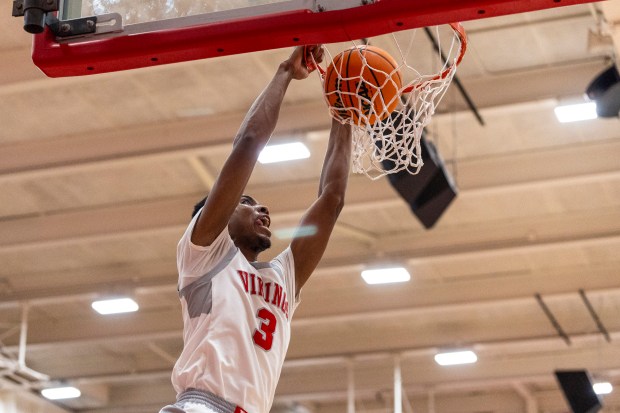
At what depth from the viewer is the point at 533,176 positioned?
11.1 meters

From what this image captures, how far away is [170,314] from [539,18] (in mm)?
7608

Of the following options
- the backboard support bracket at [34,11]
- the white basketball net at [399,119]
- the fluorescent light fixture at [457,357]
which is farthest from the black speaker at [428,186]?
the fluorescent light fixture at [457,357]

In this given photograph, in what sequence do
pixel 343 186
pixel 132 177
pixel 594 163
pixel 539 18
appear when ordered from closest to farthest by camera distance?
pixel 343 186 < pixel 539 18 < pixel 594 163 < pixel 132 177

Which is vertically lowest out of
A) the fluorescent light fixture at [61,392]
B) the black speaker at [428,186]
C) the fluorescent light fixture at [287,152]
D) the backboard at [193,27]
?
the backboard at [193,27]

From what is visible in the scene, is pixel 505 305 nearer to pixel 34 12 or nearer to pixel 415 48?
pixel 415 48

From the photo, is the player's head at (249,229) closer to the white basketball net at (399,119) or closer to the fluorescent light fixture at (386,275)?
the white basketball net at (399,119)

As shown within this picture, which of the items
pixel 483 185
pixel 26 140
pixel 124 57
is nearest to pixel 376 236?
pixel 483 185

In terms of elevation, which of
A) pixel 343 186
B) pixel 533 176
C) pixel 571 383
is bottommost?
pixel 343 186

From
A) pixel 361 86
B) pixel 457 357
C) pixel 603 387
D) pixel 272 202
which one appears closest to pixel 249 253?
pixel 361 86

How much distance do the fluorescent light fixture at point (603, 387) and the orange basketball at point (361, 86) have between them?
11.9 meters

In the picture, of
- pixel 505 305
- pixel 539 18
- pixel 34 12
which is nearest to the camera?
pixel 34 12

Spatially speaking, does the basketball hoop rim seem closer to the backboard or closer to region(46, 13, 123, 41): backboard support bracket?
the backboard

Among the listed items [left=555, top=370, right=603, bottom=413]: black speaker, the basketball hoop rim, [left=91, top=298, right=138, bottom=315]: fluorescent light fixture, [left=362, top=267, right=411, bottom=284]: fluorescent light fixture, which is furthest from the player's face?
[left=91, top=298, right=138, bottom=315]: fluorescent light fixture

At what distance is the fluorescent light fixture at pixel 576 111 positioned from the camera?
32.6ft
